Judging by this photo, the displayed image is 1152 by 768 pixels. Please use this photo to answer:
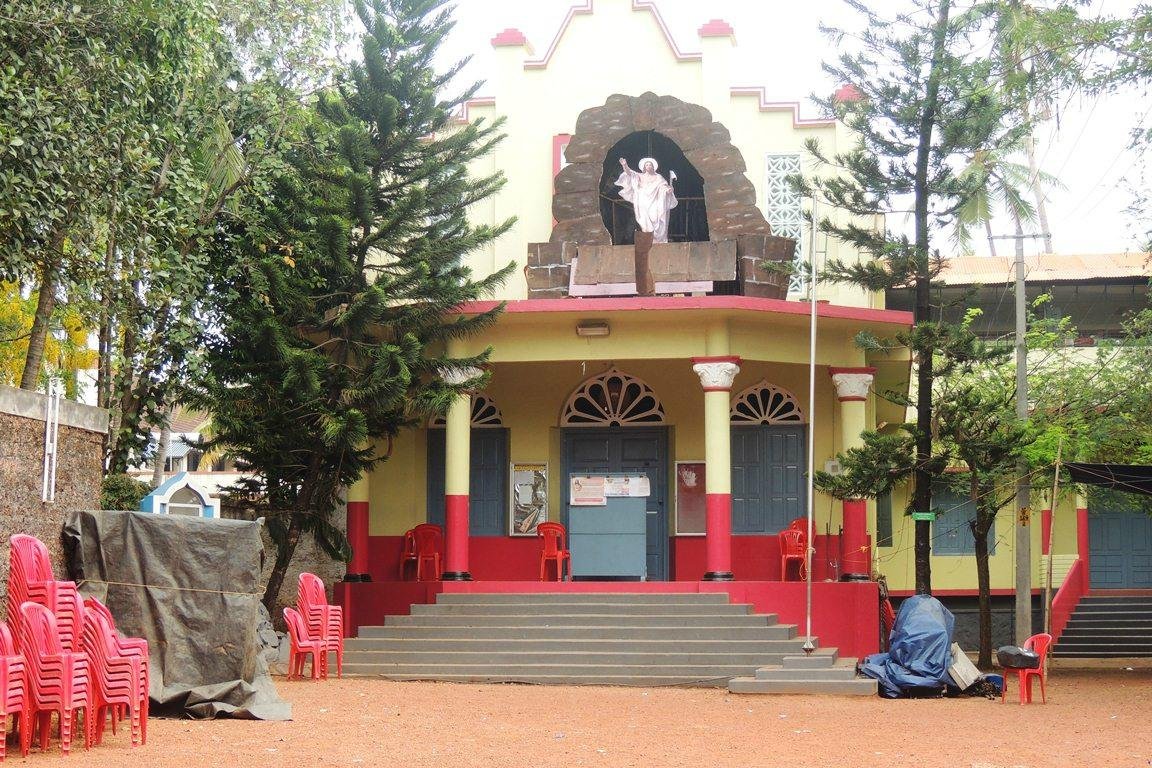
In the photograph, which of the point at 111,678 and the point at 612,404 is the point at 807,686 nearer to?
the point at 612,404

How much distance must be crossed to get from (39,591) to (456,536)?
26.0 feet

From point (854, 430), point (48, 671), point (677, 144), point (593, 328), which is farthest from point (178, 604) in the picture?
point (677, 144)

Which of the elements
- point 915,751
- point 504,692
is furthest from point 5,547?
point 915,751

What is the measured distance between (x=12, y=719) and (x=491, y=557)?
10.0m

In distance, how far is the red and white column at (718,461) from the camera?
16.1 metres

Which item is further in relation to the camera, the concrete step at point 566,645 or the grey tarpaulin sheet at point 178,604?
the concrete step at point 566,645

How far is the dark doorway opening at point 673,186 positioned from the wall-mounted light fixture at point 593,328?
288 centimetres

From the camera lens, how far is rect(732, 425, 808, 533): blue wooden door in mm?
18297

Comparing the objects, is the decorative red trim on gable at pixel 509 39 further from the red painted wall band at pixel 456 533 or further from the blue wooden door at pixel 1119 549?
the blue wooden door at pixel 1119 549

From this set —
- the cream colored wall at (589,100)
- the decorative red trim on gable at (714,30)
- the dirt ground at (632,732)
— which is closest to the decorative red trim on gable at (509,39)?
the cream colored wall at (589,100)

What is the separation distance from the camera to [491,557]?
61.6 feet

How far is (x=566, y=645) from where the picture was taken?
15164 mm

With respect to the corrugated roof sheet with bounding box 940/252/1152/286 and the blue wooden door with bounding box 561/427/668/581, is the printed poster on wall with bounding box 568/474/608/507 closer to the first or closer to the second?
the blue wooden door with bounding box 561/427/668/581

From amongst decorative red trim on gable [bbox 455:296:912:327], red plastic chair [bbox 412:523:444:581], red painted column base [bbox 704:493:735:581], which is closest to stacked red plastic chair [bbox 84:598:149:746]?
decorative red trim on gable [bbox 455:296:912:327]
